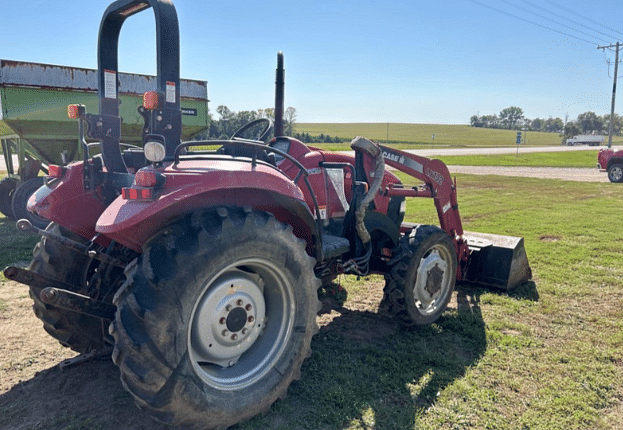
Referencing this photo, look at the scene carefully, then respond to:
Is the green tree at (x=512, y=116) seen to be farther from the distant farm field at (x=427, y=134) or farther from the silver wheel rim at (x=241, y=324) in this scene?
the silver wheel rim at (x=241, y=324)

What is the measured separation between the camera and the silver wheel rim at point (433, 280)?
4.16m

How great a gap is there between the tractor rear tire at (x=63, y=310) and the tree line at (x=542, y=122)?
4212 inches

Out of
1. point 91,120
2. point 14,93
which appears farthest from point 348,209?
point 14,93

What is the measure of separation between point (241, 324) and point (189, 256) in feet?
2.03

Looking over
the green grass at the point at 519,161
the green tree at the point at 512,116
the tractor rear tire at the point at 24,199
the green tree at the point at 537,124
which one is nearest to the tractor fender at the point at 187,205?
the tractor rear tire at the point at 24,199

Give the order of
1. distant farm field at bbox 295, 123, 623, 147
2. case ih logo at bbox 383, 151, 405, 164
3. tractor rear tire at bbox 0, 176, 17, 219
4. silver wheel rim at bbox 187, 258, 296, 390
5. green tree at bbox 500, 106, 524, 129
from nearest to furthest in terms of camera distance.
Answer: silver wheel rim at bbox 187, 258, 296, 390 < case ih logo at bbox 383, 151, 405, 164 < tractor rear tire at bbox 0, 176, 17, 219 < distant farm field at bbox 295, 123, 623, 147 < green tree at bbox 500, 106, 524, 129

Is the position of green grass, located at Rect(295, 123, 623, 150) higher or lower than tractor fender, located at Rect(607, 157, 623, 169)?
higher

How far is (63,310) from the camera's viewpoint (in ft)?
10.5

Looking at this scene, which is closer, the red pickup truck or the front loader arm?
the front loader arm

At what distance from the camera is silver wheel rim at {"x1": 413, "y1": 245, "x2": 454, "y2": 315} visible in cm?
416

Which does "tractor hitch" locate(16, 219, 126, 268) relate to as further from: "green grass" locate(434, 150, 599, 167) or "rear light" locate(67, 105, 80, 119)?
"green grass" locate(434, 150, 599, 167)

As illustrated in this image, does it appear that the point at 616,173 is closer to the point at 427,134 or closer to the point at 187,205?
the point at 187,205

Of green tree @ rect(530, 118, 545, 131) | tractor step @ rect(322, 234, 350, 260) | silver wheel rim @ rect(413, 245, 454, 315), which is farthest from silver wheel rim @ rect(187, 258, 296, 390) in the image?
green tree @ rect(530, 118, 545, 131)

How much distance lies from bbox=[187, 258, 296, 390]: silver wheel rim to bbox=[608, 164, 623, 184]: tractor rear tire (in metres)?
18.9
